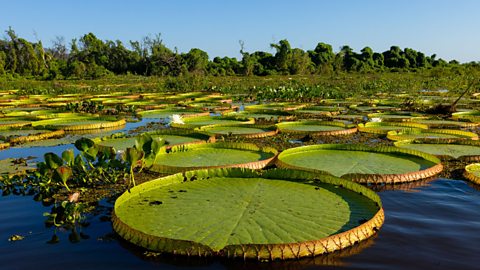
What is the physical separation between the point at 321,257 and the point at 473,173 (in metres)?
3.01

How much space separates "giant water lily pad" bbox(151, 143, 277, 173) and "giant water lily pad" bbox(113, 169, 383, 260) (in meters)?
0.70

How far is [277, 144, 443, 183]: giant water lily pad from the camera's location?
15.6 ft

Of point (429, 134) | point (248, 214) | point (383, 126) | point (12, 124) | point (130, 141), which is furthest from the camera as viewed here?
point (12, 124)

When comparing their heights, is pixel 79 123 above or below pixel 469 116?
below

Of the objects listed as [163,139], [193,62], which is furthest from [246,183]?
[193,62]

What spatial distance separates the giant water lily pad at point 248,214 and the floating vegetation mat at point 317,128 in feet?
12.5

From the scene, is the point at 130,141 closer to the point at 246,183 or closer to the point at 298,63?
the point at 246,183

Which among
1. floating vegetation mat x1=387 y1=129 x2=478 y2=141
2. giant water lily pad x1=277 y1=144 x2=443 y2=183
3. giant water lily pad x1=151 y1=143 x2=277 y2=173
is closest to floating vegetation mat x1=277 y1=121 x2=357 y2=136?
floating vegetation mat x1=387 y1=129 x2=478 y2=141

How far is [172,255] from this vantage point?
113 inches

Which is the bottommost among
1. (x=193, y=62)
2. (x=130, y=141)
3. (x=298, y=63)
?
(x=130, y=141)

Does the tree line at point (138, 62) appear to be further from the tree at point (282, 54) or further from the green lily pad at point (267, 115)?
the green lily pad at point (267, 115)

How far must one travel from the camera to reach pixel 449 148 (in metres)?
6.45

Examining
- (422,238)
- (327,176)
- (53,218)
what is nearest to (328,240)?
(422,238)

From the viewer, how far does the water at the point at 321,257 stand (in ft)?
9.15
